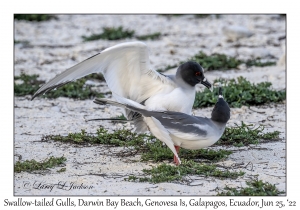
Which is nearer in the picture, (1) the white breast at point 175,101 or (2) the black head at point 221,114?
(2) the black head at point 221,114

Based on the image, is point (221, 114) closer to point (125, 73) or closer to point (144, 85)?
point (144, 85)

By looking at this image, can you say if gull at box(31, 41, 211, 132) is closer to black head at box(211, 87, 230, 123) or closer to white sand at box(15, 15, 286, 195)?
black head at box(211, 87, 230, 123)

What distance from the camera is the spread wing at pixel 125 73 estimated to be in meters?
5.83

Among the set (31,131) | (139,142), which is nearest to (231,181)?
(139,142)

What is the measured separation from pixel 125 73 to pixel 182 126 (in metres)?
0.83

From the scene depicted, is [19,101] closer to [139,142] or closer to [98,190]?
[139,142]

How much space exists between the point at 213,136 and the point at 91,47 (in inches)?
212

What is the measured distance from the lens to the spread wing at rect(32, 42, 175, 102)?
5828mm

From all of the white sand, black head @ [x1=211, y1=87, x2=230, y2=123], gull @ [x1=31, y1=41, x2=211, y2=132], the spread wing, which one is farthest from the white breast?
the white sand

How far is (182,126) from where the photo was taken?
5586 millimetres

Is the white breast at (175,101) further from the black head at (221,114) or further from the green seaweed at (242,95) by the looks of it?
the green seaweed at (242,95)

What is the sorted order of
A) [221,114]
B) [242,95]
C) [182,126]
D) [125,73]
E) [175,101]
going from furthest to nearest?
[242,95] < [125,73] < [175,101] < [221,114] < [182,126]

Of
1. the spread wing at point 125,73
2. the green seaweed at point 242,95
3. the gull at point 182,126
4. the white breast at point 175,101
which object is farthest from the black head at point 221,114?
the green seaweed at point 242,95

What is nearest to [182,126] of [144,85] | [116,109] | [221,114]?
[221,114]
